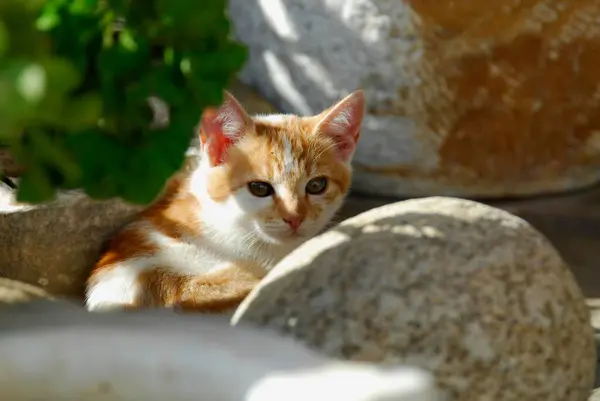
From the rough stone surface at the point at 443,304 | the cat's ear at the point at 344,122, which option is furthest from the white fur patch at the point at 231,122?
the rough stone surface at the point at 443,304

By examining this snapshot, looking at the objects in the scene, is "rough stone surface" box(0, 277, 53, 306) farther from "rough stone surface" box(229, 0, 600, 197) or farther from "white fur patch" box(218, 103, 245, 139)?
"rough stone surface" box(229, 0, 600, 197)

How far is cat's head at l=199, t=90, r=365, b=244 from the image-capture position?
1469mm

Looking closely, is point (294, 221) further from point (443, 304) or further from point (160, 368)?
point (160, 368)

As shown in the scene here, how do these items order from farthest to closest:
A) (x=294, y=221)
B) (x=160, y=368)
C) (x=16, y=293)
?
(x=294, y=221)
(x=16, y=293)
(x=160, y=368)

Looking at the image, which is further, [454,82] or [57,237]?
[454,82]

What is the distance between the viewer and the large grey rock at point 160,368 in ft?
1.80

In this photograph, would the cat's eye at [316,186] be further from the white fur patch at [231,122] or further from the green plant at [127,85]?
the green plant at [127,85]

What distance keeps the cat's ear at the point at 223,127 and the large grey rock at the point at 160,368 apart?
886 millimetres

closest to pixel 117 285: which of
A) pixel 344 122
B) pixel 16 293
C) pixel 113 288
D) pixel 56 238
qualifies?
pixel 113 288

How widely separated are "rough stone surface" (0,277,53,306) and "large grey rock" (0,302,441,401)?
0.44 feet

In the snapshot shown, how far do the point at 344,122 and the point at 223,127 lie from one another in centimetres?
22

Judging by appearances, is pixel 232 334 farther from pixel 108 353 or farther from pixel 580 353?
pixel 580 353

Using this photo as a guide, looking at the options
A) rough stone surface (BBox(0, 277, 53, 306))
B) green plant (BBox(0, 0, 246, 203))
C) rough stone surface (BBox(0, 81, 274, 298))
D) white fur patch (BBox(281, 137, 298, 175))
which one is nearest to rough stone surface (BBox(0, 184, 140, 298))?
rough stone surface (BBox(0, 81, 274, 298))

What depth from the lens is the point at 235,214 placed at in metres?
1.52
